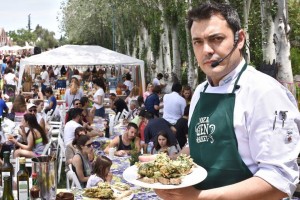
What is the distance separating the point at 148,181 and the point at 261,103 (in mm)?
569

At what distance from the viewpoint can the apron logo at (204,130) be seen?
1821 mm

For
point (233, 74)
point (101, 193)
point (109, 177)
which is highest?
point (233, 74)

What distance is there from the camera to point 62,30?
6512 cm

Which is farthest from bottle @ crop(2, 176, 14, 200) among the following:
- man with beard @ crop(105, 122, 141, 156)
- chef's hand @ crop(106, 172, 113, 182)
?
man with beard @ crop(105, 122, 141, 156)

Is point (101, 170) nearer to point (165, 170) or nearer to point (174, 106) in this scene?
point (165, 170)

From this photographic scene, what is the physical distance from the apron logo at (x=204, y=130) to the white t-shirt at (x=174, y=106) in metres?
7.74

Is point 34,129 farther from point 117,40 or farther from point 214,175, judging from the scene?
point 117,40

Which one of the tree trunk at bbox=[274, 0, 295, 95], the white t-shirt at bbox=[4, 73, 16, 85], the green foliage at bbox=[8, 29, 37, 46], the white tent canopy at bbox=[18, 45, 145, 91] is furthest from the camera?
the green foliage at bbox=[8, 29, 37, 46]

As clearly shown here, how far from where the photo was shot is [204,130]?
73.0 inches

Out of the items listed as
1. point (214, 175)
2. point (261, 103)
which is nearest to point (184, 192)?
point (214, 175)

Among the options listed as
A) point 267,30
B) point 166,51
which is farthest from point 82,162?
point 166,51

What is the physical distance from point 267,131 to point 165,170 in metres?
0.53

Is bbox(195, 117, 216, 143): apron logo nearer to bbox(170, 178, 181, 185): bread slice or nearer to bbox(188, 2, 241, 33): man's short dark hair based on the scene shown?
bbox(170, 178, 181, 185): bread slice

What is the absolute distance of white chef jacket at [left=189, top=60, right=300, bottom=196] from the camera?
1.63 metres
